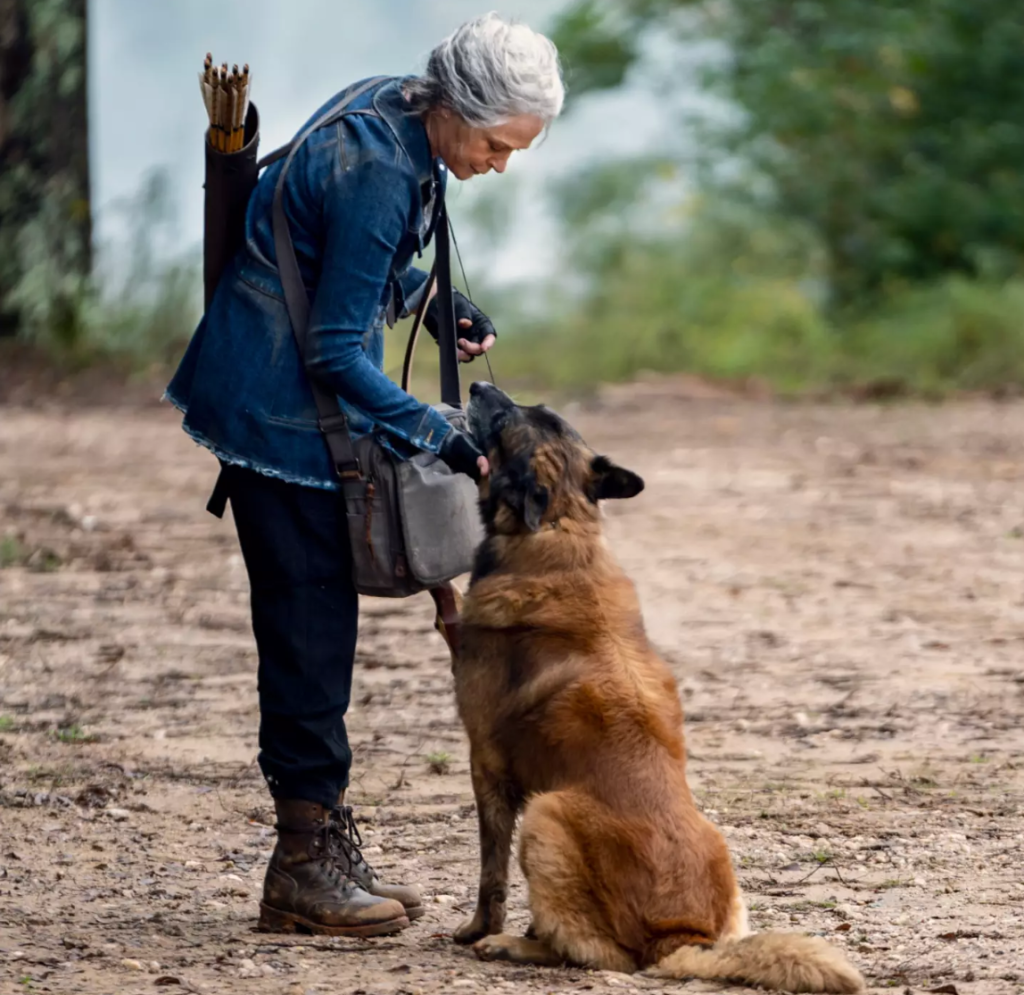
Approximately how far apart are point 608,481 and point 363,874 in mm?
1215

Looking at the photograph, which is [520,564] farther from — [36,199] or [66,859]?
[36,199]

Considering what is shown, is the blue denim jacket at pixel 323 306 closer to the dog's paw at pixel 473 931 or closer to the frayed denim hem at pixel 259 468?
the frayed denim hem at pixel 259 468

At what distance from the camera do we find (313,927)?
4172 mm

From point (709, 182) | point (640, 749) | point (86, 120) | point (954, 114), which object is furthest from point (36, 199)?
point (640, 749)

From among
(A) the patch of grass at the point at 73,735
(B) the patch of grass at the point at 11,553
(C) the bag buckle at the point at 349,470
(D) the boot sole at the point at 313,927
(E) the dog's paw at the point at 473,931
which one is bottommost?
(D) the boot sole at the point at 313,927

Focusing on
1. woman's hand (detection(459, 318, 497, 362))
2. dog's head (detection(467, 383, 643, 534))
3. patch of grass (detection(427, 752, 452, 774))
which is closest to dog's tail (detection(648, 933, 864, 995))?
dog's head (detection(467, 383, 643, 534))

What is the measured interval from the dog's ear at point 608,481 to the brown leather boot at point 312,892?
3.54 feet

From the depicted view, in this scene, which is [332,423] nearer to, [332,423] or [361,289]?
[332,423]

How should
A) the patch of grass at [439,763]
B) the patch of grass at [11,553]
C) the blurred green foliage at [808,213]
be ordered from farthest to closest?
the blurred green foliage at [808,213]
the patch of grass at [11,553]
the patch of grass at [439,763]

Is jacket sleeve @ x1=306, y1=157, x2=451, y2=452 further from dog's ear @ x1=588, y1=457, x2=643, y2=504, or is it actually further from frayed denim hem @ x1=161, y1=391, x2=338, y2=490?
dog's ear @ x1=588, y1=457, x2=643, y2=504

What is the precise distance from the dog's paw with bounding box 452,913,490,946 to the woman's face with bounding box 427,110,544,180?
184 centimetres

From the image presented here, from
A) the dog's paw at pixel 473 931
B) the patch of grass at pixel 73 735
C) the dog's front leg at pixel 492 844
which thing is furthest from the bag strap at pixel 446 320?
the patch of grass at pixel 73 735

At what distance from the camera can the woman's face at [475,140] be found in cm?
390

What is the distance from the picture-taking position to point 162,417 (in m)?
15.1
